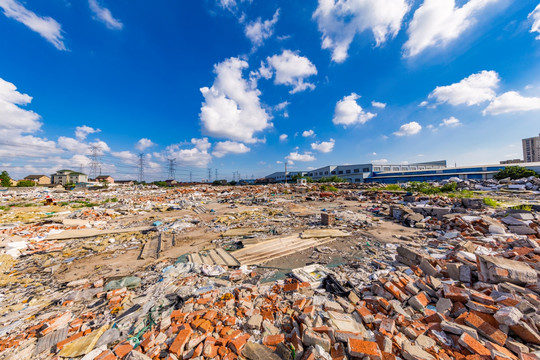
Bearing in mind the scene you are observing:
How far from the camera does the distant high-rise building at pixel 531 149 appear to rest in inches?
2507

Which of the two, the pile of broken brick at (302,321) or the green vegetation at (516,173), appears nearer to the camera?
the pile of broken brick at (302,321)

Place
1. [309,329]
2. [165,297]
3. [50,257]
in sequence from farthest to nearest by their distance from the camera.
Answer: [50,257]
[165,297]
[309,329]

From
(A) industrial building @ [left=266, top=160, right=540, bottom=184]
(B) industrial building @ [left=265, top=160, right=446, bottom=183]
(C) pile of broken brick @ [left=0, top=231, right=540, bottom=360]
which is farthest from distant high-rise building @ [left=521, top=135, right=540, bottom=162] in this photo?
(C) pile of broken brick @ [left=0, top=231, right=540, bottom=360]

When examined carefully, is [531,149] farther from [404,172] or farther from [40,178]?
[40,178]

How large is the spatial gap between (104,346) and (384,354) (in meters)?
3.56

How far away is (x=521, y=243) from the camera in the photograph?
4.76 metres

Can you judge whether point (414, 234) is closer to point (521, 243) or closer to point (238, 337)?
point (521, 243)

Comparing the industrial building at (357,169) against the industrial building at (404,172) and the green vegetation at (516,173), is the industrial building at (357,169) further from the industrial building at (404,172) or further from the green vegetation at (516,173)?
the green vegetation at (516,173)

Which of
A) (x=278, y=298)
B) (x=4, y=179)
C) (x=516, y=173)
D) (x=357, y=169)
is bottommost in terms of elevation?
(x=278, y=298)

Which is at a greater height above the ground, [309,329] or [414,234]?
[309,329]

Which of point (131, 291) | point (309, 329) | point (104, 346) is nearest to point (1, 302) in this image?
point (131, 291)

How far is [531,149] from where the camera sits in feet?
214

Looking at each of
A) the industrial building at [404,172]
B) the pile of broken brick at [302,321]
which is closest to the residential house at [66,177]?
the industrial building at [404,172]

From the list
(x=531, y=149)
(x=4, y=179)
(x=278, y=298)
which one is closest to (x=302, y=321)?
(x=278, y=298)
